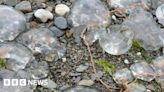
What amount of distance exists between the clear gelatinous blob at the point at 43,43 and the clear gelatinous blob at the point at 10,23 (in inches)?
0.9

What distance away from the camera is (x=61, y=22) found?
1.31 m

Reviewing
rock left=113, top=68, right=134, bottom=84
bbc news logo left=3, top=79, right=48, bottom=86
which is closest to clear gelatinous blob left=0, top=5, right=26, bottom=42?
bbc news logo left=3, top=79, right=48, bottom=86

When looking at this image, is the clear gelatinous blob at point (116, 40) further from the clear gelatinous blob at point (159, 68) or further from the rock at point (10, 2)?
the rock at point (10, 2)

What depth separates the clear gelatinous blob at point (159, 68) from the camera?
1.21 meters

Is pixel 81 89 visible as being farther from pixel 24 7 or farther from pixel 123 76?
pixel 24 7

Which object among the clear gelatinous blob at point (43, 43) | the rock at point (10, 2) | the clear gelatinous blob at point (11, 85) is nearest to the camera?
the clear gelatinous blob at point (11, 85)

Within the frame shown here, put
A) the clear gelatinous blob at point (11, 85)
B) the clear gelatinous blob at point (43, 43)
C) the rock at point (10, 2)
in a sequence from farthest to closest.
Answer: the rock at point (10, 2), the clear gelatinous blob at point (43, 43), the clear gelatinous blob at point (11, 85)

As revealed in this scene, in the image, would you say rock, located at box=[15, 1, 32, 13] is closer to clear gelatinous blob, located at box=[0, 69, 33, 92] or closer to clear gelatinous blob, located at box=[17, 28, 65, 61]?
clear gelatinous blob, located at box=[17, 28, 65, 61]

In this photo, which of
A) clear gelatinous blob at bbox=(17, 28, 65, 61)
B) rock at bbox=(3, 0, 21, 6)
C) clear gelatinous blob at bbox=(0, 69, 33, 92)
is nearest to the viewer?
clear gelatinous blob at bbox=(0, 69, 33, 92)

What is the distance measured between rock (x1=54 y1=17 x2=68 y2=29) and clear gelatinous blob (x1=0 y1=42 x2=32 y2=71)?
0.44ft

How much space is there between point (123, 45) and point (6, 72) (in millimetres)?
344

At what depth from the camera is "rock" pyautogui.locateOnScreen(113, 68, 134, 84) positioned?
1185 millimetres

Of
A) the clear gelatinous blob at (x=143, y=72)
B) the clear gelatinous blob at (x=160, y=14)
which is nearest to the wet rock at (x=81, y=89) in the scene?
the clear gelatinous blob at (x=143, y=72)

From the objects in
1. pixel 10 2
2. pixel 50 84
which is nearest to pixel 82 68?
pixel 50 84
